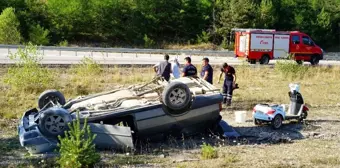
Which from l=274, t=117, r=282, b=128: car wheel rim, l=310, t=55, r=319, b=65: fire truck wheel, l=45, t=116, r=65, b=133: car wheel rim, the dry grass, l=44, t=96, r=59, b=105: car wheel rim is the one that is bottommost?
the dry grass

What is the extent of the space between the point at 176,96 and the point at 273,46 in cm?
2276

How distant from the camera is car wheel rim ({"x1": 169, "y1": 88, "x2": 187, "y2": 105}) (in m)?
8.80

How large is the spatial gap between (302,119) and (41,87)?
29.3 feet

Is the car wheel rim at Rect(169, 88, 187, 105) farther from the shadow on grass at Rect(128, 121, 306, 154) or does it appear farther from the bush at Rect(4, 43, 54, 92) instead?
the bush at Rect(4, 43, 54, 92)

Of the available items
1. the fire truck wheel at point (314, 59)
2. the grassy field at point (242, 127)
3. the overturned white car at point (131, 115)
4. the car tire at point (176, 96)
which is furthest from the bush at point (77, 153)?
the fire truck wheel at point (314, 59)

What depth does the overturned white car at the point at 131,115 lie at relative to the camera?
322 inches

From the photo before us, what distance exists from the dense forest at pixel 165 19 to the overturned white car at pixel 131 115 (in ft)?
116

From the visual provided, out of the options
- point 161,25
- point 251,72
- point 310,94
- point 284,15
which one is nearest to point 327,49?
point 284,15

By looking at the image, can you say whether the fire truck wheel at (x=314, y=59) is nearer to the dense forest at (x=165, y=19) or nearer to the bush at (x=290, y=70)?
the bush at (x=290, y=70)

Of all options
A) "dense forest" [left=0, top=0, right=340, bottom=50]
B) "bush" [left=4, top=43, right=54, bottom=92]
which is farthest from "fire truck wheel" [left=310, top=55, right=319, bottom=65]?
"bush" [left=4, top=43, right=54, bottom=92]

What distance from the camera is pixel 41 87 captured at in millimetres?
16156

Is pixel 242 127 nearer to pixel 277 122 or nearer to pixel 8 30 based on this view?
pixel 277 122

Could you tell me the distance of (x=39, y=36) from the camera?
41.7 m

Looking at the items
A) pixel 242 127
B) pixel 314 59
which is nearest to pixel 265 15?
pixel 314 59
